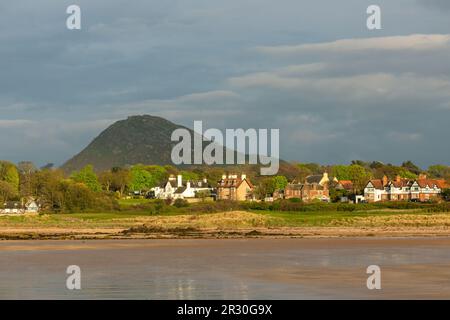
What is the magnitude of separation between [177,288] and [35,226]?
43.8m

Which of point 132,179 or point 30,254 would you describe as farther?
point 132,179

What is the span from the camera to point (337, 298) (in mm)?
21141

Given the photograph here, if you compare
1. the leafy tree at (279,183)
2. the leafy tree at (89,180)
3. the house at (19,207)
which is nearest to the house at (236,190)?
the leafy tree at (279,183)

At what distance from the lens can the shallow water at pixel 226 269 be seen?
2244cm

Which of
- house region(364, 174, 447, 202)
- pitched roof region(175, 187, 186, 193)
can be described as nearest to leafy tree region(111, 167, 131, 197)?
pitched roof region(175, 187, 186, 193)

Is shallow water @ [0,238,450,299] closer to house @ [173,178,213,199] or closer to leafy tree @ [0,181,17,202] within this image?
leafy tree @ [0,181,17,202]

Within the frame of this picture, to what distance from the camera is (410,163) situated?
186 m

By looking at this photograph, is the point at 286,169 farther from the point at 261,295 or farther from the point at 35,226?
the point at 261,295

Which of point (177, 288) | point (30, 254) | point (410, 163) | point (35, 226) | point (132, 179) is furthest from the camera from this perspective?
point (410, 163)

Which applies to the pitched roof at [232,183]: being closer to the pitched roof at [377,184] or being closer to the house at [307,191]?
the house at [307,191]

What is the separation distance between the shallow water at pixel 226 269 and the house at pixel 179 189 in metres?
86.9
